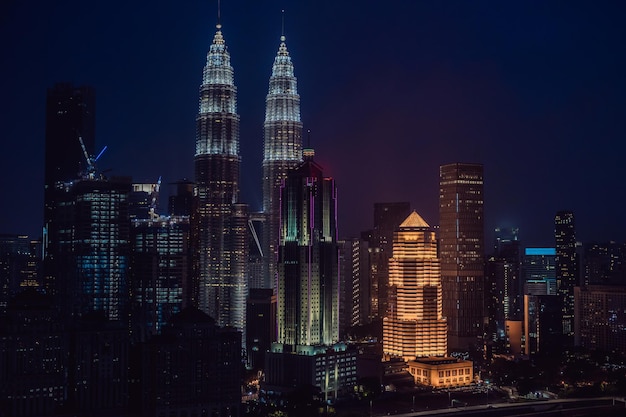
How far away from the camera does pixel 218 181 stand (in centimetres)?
4228

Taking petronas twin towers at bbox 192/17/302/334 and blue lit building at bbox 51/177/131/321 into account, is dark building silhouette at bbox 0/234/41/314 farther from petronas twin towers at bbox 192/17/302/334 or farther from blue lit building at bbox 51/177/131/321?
petronas twin towers at bbox 192/17/302/334

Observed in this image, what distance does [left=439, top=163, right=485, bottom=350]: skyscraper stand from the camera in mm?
44281

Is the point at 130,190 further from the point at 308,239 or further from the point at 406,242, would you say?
the point at 406,242

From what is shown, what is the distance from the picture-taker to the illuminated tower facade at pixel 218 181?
41750mm

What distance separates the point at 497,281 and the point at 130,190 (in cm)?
2162

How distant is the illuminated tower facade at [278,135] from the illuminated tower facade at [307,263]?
28.6 feet

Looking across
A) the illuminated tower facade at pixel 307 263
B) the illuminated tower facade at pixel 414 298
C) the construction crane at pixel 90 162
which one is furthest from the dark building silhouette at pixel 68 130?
the illuminated tower facade at pixel 414 298

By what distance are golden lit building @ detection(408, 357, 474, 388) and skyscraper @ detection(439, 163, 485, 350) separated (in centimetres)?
785

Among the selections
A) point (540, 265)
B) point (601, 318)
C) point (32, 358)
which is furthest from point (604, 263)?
point (32, 358)

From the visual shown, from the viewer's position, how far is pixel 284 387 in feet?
104

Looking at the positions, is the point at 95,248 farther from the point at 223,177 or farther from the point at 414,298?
the point at 414,298

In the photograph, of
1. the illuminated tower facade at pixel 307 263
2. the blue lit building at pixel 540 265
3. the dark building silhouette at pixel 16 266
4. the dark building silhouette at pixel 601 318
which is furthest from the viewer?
the blue lit building at pixel 540 265

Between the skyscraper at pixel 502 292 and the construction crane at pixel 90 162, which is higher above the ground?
the construction crane at pixel 90 162

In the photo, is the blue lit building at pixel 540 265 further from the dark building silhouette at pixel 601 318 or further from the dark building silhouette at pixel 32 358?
the dark building silhouette at pixel 32 358
